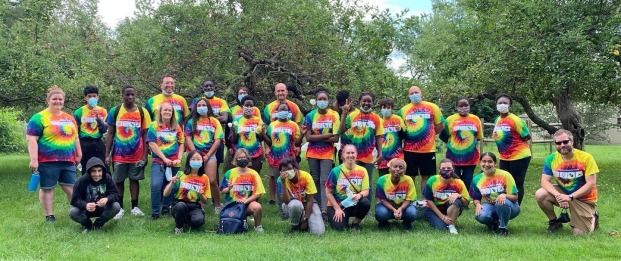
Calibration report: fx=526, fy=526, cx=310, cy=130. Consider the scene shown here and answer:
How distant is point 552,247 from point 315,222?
2.73 m

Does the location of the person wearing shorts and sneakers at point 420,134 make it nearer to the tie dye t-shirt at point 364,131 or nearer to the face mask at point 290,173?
the tie dye t-shirt at point 364,131

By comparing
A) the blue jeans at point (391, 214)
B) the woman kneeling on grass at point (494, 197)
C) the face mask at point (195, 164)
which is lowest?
the blue jeans at point (391, 214)

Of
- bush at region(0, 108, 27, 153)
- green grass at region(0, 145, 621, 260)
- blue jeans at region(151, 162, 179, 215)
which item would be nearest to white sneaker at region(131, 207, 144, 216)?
green grass at region(0, 145, 621, 260)

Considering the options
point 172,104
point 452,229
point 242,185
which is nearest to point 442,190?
point 452,229

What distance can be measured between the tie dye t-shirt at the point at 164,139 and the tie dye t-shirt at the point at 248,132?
38.5 inches

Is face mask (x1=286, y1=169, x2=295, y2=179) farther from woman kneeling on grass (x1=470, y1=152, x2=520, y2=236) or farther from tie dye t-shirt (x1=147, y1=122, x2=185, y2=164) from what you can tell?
woman kneeling on grass (x1=470, y1=152, x2=520, y2=236)

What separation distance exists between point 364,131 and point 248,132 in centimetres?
175

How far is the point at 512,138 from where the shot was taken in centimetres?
758

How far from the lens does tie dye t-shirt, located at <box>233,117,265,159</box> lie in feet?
26.0

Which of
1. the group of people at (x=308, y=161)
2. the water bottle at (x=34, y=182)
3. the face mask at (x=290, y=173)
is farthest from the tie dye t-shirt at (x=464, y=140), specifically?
the water bottle at (x=34, y=182)

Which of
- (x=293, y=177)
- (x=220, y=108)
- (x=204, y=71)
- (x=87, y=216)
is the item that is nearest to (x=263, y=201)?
(x=220, y=108)

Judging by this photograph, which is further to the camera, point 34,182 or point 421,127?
point 421,127

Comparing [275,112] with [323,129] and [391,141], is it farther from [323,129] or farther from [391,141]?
[391,141]

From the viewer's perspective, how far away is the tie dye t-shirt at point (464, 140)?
25.5ft
